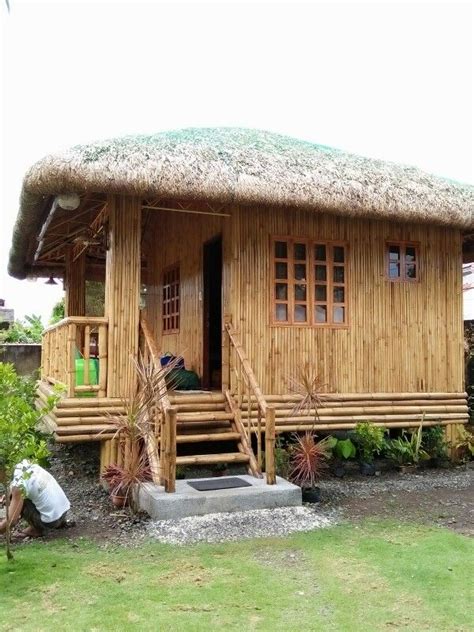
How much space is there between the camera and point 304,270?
8125 millimetres

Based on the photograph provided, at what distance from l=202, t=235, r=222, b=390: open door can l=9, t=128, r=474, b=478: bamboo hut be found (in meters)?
0.03

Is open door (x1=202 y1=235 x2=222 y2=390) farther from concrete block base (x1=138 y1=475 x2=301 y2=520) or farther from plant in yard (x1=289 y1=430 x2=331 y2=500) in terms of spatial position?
concrete block base (x1=138 y1=475 x2=301 y2=520)

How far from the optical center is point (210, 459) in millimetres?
6543

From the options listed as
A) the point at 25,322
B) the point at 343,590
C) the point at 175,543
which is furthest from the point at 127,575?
the point at 25,322

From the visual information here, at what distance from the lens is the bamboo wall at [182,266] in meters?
9.32

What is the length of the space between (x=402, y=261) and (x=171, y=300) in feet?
13.5

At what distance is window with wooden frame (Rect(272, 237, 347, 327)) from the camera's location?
798 cm

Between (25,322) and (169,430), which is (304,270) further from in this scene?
(25,322)

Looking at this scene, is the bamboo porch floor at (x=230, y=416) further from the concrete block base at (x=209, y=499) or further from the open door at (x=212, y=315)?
the open door at (x=212, y=315)

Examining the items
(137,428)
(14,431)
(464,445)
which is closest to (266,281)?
(137,428)

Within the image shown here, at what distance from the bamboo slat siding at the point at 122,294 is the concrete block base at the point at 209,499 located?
149 cm

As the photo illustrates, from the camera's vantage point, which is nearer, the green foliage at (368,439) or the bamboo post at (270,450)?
the bamboo post at (270,450)

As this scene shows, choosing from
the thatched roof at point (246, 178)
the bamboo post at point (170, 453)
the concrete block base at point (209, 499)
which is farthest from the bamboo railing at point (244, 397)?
the thatched roof at point (246, 178)

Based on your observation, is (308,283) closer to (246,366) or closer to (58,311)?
(246,366)
